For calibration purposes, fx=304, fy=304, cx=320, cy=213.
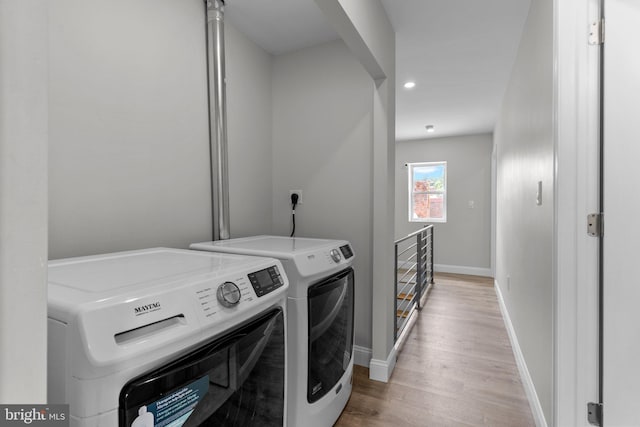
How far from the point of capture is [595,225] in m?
1.23

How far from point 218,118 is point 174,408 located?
1633 mm

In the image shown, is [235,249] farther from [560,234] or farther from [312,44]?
[312,44]

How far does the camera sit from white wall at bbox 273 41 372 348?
227cm

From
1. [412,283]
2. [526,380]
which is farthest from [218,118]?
[412,283]

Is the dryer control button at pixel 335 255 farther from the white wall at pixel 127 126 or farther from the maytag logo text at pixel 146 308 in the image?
the maytag logo text at pixel 146 308

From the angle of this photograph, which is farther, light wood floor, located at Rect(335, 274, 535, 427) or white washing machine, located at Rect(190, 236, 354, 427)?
light wood floor, located at Rect(335, 274, 535, 427)

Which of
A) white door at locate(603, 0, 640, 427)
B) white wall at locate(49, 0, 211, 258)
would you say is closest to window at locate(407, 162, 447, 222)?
white door at locate(603, 0, 640, 427)

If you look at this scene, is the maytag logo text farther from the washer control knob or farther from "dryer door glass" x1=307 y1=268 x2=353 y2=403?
"dryer door glass" x1=307 y1=268 x2=353 y2=403

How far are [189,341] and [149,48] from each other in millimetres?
1563

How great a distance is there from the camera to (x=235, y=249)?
1.50 m

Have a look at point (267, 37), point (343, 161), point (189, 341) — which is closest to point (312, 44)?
point (267, 37)

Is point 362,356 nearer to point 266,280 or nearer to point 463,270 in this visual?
point 266,280

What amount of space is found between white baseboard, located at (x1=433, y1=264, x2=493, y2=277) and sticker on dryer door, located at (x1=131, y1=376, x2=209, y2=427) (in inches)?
212

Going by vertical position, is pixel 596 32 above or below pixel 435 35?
below
